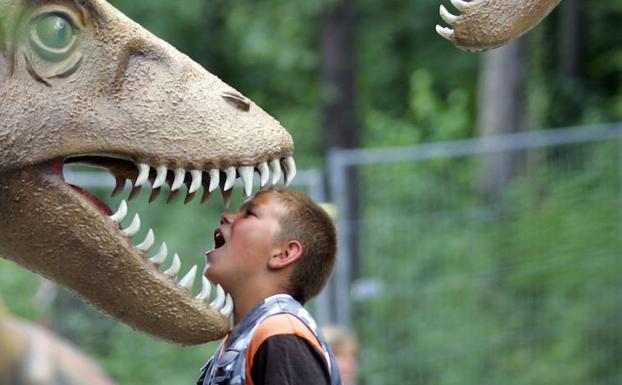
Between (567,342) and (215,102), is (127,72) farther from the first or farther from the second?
(567,342)

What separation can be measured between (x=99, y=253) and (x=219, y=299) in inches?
11.3

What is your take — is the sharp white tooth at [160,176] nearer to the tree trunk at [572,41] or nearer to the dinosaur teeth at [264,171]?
the dinosaur teeth at [264,171]

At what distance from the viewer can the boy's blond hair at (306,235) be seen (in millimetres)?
3422

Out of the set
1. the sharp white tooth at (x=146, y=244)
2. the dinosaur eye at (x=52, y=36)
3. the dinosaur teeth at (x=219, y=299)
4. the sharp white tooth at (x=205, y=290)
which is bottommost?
the dinosaur teeth at (x=219, y=299)

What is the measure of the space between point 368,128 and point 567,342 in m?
6.28

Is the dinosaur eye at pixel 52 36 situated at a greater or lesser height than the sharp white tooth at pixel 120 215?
greater

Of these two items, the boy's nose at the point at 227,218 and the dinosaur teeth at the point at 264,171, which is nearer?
the dinosaur teeth at the point at 264,171

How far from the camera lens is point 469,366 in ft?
29.6

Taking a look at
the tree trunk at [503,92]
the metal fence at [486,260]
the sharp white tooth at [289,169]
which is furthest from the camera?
the tree trunk at [503,92]

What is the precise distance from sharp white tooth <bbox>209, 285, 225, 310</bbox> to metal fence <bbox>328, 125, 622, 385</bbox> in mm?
4564

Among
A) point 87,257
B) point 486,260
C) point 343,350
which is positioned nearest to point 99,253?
point 87,257

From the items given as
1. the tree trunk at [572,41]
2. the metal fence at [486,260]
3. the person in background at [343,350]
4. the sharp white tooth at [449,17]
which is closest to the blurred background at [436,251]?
the metal fence at [486,260]

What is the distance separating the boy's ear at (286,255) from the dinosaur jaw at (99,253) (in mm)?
155

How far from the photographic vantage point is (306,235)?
343 centimetres
